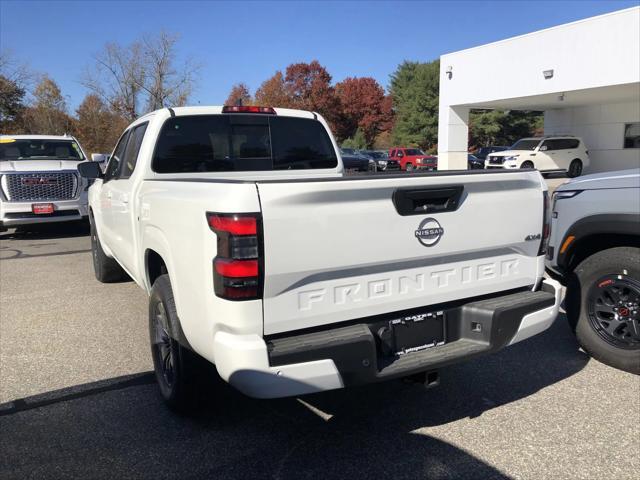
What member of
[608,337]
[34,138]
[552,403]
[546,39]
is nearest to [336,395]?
[552,403]

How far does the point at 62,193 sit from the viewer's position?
10.5m

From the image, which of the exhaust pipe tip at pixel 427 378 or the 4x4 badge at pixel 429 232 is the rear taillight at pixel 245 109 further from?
the exhaust pipe tip at pixel 427 378

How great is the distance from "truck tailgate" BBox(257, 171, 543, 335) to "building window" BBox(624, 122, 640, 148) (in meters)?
23.3

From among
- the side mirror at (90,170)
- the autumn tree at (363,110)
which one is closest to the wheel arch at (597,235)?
the side mirror at (90,170)

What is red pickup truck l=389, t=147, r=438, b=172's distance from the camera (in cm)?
3262

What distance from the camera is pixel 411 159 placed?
111ft

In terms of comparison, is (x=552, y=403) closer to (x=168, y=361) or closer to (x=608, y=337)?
(x=608, y=337)

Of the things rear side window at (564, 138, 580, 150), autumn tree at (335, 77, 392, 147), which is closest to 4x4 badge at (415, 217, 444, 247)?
rear side window at (564, 138, 580, 150)

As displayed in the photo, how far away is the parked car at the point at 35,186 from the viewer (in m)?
10.0

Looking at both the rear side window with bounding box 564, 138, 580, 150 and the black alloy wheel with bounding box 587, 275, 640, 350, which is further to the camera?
the rear side window with bounding box 564, 138, 580, 150

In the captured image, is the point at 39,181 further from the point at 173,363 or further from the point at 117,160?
the point at 173,363

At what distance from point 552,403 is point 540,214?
1.26 metres

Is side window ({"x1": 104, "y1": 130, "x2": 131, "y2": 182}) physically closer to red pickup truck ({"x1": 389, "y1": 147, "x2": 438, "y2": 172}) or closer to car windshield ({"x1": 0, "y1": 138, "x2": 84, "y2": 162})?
car windshield ({"x1": 0, "y1": 138, "x2": 84, "y2": 162})

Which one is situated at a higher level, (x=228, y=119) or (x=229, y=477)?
(x=228, y=119)
